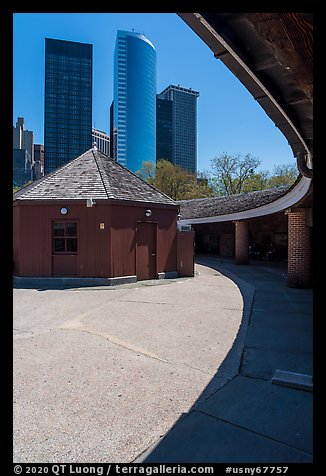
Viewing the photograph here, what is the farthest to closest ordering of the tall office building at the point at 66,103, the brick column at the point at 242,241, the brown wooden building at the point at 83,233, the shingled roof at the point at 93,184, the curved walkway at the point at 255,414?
1. the tall office building at the point at 66,103
2. the brick column at the point at 242,241
3. the shingled roof at the point at 93,184
4. the brown wooden building at the point at 83,233
5. the curved walkway at the point at 255,414

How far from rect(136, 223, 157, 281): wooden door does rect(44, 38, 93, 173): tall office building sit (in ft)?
61.5

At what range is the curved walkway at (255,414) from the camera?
2.44m

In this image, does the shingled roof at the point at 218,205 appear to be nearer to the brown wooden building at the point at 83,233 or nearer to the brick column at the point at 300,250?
the brick column at the point at 300,250

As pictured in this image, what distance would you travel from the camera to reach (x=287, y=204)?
37.6 feet

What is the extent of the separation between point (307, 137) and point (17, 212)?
11.6 meters

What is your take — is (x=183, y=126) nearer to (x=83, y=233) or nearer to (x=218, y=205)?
(x=218, y=205)

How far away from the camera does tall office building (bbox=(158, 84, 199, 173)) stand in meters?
89.0

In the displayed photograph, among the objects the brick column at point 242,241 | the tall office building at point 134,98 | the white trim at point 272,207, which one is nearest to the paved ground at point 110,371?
the white trim at point 272,207

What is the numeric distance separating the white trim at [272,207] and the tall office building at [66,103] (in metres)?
15.0

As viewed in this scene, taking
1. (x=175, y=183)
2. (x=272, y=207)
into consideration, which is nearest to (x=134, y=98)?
(x=175, y=183)

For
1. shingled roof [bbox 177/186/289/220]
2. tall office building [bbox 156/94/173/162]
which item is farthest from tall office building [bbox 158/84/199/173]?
shingled roof [bbox 177/186/289/220]

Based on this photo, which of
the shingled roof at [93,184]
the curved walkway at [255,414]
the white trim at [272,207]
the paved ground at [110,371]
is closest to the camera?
the curved walkway at [255,414]

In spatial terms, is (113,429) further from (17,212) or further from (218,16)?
(17,212)
